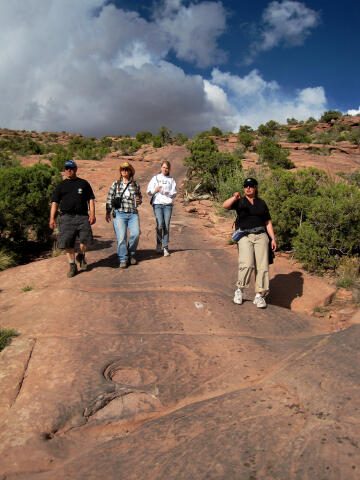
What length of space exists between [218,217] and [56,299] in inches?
290

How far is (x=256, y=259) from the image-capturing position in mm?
4723

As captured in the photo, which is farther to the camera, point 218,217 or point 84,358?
point 218,217

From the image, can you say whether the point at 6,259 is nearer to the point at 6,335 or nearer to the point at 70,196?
the point at 70,196

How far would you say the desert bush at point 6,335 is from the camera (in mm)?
3349

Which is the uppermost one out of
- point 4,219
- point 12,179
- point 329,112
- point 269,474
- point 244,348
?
point 329,112

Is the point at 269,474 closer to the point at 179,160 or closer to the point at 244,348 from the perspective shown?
the point at 244,348

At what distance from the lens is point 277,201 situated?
761 centimetres

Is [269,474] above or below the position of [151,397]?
above

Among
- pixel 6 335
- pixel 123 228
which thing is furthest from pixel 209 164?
pixel 6 335

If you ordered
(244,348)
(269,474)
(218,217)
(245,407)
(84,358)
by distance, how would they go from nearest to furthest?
(269,474)
(245,407)
(84,358)
(244,348)
(218,217)

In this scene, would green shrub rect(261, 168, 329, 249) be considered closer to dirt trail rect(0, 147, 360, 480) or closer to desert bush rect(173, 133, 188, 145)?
dirt trail rect(0, 147, 360, 480)

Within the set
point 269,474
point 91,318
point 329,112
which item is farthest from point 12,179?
point 329,112

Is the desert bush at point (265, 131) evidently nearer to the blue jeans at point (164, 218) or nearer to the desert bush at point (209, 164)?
the desert bush at point (209, 164)

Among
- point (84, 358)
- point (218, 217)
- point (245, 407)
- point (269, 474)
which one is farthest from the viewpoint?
point (218, 217)
